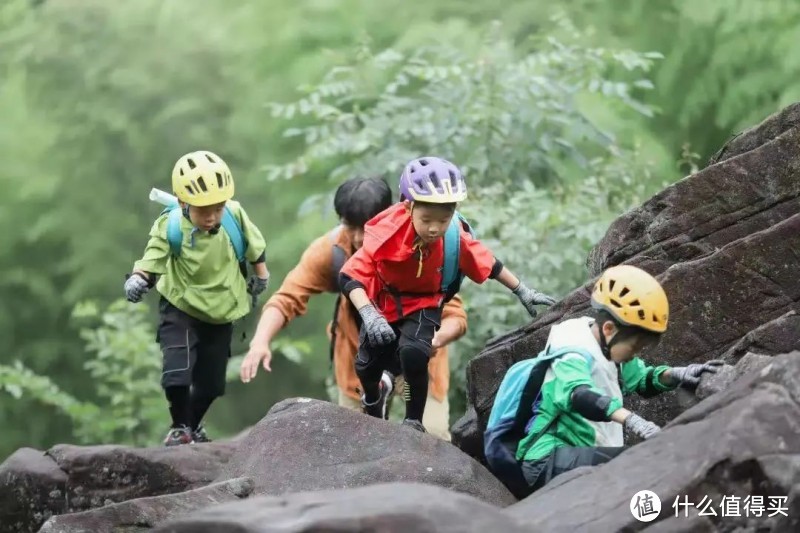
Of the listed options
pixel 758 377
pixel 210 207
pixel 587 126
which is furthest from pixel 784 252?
pixel 587 126

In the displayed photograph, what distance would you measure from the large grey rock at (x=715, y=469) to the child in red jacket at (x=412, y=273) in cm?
174

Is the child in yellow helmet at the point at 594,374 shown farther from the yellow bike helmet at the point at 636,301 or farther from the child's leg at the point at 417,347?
the child's leg at the point at 417,347

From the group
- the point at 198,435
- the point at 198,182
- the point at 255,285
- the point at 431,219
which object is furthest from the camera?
the point at 198,435

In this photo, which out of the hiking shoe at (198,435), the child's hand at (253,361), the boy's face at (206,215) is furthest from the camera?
the hiking shoe at (198,435)

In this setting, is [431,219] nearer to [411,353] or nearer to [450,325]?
[411,353]

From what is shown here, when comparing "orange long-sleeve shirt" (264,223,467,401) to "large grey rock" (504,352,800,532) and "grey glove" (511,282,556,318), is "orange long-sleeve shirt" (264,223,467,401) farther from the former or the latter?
"large grey rock" (504,352,800,532)

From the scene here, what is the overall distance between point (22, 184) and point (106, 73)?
187 centimetres

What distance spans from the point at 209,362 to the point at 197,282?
1.76 feet

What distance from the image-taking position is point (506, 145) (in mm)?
11695

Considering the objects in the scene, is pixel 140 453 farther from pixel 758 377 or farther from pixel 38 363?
pixel 38 363

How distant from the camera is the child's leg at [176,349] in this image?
7559 millimetres

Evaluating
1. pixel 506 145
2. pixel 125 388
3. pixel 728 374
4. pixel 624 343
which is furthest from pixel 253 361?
pixel 125 388

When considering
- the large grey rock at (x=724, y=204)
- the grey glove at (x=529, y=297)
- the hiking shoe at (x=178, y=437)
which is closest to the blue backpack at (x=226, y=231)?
the hiking shoe at (x=178, y=437)

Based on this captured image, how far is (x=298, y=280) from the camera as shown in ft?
24.5
